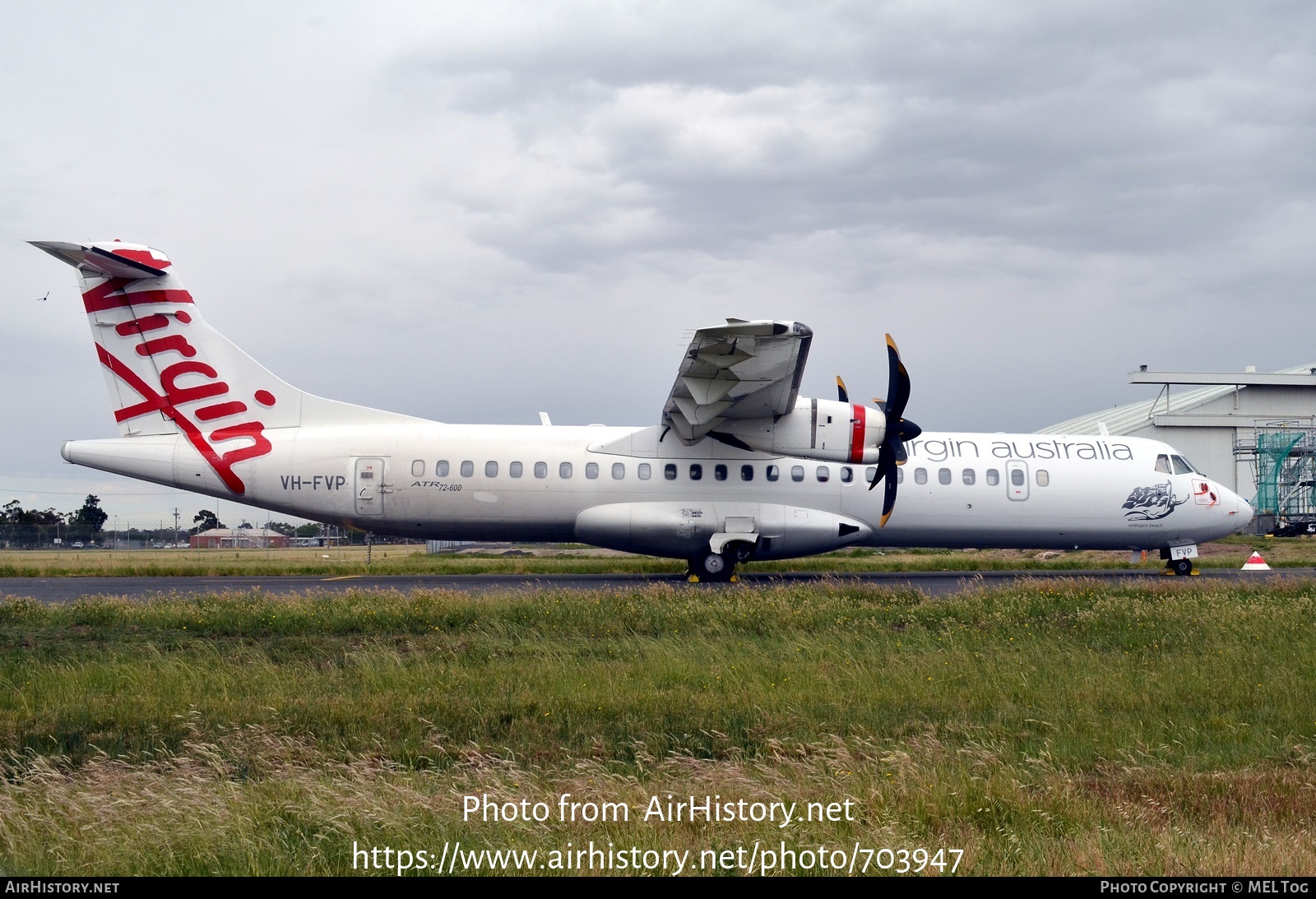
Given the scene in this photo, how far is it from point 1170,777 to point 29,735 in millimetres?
8616

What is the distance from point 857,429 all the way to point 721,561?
402 centimetres

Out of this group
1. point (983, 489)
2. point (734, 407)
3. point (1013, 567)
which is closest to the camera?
point (734, 407)

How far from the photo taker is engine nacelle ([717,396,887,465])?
1952cm

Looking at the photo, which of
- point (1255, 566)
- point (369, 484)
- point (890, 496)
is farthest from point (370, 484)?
point (1255, 566)

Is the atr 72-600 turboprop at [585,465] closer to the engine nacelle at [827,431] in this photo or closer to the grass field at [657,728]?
the engine nacelle at [827,431]

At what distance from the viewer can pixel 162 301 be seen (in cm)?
1981

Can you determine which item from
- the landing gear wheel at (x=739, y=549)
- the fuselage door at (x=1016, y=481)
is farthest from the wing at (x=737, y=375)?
the fuselage door at (x=1016, y=481)

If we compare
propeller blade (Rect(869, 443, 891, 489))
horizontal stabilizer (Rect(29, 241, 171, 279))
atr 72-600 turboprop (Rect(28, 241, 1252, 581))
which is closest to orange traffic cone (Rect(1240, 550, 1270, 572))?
atr 72-600 turboprop (Rect(28, 241, 1252, 581))

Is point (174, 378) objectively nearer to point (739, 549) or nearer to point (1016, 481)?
point (739, 549)

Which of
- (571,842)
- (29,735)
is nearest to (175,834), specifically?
(571,842)

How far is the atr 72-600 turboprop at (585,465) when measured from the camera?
19656mm

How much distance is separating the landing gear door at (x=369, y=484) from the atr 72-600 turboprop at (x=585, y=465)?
0.02 meters

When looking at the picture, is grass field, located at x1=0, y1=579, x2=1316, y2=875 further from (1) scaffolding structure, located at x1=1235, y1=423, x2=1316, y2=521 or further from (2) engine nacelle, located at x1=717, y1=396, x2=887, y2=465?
(1) scaffolding structure, located at x1=1235, y1=423, x2=1316, y2=521

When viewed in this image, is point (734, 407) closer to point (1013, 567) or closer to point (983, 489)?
point (983, 489)
